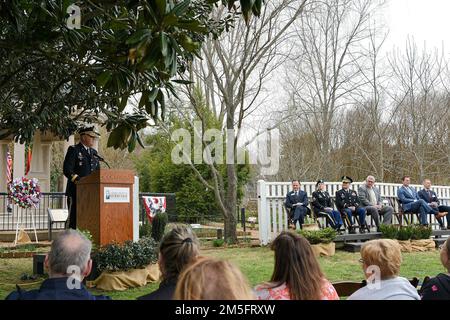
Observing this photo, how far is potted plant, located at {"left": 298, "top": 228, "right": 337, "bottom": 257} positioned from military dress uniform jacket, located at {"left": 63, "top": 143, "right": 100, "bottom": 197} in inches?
178

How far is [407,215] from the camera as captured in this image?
45.1 ft

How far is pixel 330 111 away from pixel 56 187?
1608cm

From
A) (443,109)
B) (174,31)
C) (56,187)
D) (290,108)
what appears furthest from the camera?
(56,187)

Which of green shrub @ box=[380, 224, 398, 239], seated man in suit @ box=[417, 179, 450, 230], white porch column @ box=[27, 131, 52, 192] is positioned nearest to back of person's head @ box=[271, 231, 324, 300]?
green shrub @ box=[380, 224, 398, 239]

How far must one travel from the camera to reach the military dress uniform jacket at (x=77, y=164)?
7512 millimetres

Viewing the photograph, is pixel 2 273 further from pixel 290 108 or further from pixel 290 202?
pixel 290 108

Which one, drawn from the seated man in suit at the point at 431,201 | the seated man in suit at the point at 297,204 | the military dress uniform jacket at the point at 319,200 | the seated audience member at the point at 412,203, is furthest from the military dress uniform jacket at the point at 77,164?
the seated man in suit at the point at 431,201

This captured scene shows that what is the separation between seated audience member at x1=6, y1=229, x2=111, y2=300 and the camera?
2414 millimetres

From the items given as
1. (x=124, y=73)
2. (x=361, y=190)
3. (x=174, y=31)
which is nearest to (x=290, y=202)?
(x=361, y=190)

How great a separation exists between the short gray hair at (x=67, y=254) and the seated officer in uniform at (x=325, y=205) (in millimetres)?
9486

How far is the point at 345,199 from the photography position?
39.0 ft

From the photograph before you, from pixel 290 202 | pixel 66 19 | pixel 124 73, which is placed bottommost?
pixel 290 202

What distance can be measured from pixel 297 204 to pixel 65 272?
30.6 feet

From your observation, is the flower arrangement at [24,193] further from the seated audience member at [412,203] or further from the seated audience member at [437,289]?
the seated audience member at [437,289]
